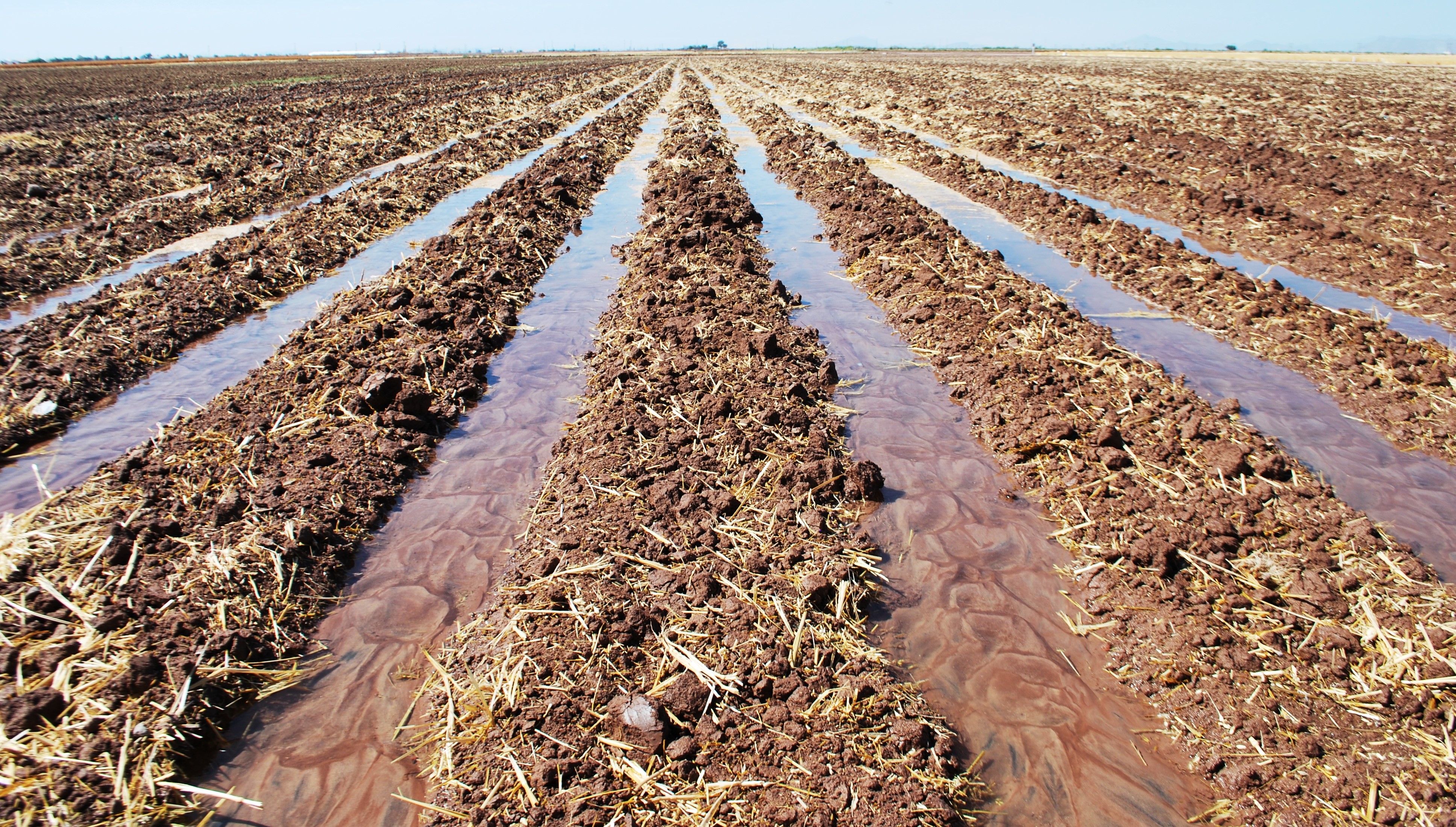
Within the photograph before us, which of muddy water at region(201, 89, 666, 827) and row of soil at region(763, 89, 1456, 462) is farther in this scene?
row of soil at region(763, 89, 1456, 462)

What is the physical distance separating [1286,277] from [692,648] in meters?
9.65

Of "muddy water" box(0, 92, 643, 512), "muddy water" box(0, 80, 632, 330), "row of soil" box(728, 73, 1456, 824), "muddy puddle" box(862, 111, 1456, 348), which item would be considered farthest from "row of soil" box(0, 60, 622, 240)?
"muddy puddle" box(862, 111, 1456, 348)

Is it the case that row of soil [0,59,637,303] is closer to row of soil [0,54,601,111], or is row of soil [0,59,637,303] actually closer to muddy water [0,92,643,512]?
muddy water [0,92,643,512]

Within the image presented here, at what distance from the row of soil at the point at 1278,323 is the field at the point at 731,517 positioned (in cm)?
5

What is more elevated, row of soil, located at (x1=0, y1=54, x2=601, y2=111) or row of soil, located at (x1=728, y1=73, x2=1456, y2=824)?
row of soil, located at (x1=0, y1=54, x2=601, y2=111)

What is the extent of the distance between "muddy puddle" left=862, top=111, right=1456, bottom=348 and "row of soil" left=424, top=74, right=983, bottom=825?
6.64 m

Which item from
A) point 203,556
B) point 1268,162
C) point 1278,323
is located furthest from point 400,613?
point 1268,162

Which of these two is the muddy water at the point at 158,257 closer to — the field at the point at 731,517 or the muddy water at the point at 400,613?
the field at the point at 731,517

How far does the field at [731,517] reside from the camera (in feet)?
9.41

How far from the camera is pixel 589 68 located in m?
57.4

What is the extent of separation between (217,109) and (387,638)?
32011mm

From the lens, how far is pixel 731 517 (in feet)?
14.5

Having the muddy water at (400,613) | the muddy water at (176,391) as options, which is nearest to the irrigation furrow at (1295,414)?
the muddy water at (400,613)

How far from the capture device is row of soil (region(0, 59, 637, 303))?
905cm
